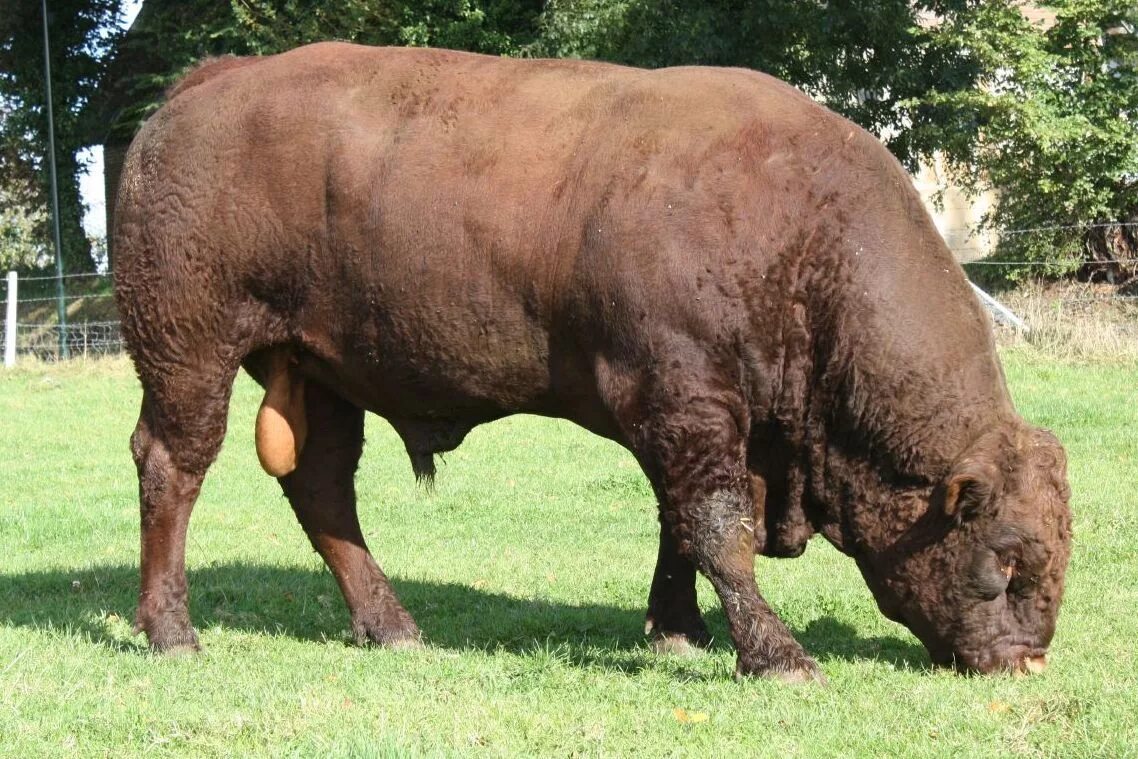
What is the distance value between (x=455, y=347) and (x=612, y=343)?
82 centimetres

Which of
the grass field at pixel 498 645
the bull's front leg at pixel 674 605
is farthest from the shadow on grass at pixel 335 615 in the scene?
the bull's front leg at pixel 674 605

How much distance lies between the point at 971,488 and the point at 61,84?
2787cm

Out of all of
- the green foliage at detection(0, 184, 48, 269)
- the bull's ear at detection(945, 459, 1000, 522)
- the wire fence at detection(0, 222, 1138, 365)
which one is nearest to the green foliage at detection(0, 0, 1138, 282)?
the wire fence at detection(0, 222, 1138, 365)

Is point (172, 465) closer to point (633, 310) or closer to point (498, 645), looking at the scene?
point (498, 645)

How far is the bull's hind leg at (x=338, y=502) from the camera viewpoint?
6.90 meters

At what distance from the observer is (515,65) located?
6.37 metres

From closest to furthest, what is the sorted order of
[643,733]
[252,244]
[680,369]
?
[643,733], [680,369], [252,244]

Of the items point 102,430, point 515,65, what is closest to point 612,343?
point 515,65

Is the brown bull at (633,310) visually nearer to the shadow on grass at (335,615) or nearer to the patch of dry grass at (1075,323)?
the shadow on grass at (335,615)

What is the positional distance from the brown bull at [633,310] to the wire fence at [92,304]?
10.3 metres

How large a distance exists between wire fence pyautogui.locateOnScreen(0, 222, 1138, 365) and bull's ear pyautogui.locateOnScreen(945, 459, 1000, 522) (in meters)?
12.0

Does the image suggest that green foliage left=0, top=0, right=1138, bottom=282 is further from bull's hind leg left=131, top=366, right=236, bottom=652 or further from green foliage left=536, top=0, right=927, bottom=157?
bull's hind leg left=131, top=366, right=236, bottom=652

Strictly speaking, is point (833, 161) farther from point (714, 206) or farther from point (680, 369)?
point (680, 369)

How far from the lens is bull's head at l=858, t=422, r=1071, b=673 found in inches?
217
